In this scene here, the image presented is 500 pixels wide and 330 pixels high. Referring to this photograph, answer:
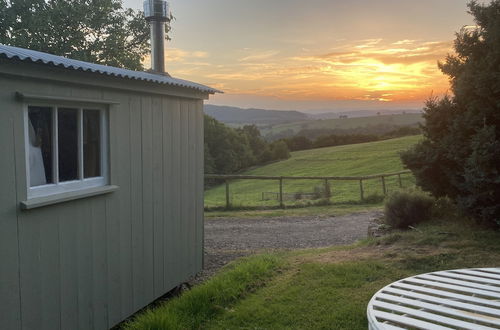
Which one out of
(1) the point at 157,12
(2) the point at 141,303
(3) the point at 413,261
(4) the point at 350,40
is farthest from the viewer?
(4) the point at 350,40

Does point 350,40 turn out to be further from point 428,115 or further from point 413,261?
point 413,261

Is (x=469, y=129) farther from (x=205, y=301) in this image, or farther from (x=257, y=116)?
(x=257, y=116)

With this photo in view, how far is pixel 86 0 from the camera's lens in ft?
46.1

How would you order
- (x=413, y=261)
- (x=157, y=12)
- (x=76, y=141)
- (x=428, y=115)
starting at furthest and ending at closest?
(x=428, y=115), (x=157, y=12), (x=413, y=261), (x=76, y=141)

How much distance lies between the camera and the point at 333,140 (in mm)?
→ 46625

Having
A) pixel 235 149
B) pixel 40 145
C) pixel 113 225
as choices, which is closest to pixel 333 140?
pixel 235 149

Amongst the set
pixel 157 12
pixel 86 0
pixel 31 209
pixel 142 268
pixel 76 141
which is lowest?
pixel 142 268

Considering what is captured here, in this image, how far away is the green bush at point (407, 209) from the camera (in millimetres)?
7398

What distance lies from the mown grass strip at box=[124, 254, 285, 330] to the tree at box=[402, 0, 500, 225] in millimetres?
3159

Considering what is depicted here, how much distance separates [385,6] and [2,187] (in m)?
9.79

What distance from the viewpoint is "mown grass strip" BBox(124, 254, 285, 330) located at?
13.1ft

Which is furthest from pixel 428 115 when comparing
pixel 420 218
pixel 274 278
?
pixel 274 278

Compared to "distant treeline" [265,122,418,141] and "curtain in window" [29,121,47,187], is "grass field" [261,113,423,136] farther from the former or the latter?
"curtain in window" [29,121,47,187]

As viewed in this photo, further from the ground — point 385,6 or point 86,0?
point 86,0
